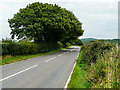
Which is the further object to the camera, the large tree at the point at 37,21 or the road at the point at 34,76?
the large tree at the point at 37,21

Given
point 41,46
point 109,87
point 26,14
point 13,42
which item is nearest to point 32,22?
point 26,14

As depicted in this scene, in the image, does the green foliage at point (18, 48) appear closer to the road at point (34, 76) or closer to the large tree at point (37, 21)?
the large tree at point (37, 21)

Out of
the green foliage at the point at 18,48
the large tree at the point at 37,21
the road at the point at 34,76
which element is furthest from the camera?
the large tree at the point at 37,21

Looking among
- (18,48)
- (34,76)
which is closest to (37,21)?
(18,48)

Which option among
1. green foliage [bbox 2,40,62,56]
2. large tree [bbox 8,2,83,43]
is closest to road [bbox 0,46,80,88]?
green foliage [bbox 2,40,62,56]

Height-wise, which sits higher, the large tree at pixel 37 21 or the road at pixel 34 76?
the large tree at pixel 37 21

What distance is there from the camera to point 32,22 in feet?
107

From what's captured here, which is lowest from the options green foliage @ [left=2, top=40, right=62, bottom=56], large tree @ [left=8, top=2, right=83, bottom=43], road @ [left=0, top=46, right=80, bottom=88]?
road @ [left=0, top=46, right=80, bottom=88]

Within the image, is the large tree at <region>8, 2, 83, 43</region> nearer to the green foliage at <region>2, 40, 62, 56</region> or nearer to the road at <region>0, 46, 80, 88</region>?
the green foliage at <region>2, 40, 62, 56</region>

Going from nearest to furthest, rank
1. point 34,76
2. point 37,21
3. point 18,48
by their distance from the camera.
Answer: point 34,76 < point 18,48 < point 37,21

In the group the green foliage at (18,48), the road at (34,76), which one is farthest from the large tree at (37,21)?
the road at (34,76)

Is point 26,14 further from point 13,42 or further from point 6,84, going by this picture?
point 6,84

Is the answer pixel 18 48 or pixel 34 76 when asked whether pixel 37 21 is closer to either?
pixel 18 48

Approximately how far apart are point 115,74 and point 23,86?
191 inches
